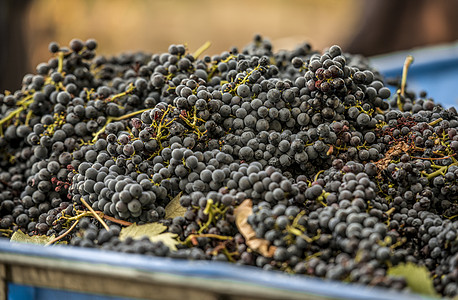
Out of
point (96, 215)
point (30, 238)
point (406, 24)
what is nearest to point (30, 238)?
point (30, 238)

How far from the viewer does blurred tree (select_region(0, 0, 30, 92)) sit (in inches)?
98.3

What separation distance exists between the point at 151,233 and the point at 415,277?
16.8 inches

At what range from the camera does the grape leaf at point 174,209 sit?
88 centimetres

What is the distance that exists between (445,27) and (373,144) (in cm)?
228

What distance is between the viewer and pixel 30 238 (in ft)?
3.13

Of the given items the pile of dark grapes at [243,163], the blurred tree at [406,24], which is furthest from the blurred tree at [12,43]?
the blurred tree at [406,24]

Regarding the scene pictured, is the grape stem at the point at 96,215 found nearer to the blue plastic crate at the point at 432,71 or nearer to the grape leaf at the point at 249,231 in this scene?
the grape leaf at the point at 249,231

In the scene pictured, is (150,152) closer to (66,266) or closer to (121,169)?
(121,169)

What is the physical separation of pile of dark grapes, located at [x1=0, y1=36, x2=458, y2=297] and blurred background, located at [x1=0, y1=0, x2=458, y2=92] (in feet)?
5.30

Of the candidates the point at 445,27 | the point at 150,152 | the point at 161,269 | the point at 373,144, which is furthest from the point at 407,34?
the point at 161,269

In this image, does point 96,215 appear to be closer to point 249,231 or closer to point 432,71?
point 249,231

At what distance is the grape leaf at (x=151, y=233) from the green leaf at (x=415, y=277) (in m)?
0.35

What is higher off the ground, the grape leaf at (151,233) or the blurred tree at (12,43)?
the blurred tree at (12,43)

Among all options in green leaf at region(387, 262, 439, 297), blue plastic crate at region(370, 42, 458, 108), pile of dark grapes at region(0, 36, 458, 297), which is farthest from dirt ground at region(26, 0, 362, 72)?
green leaf at region(387, 262, 439, 297)
